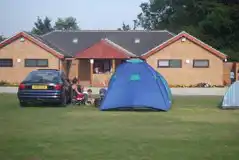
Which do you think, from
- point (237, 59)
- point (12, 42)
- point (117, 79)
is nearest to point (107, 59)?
point (12, 42)

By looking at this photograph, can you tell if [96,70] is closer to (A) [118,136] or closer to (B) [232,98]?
(B) [232,98]

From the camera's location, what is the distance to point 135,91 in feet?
60.4

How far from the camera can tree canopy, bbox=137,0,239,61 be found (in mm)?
54312

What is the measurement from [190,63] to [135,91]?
86.5 feet

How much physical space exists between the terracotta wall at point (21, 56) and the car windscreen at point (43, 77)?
24122mm

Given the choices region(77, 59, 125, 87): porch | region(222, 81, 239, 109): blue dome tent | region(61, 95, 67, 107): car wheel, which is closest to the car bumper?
Answer: region(61, 95, 67, 107): car wheel

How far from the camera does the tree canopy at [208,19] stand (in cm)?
5431

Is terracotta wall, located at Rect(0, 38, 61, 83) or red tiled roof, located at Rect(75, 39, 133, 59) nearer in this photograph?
terracotta wall, located at Rect(0, 38, 61, 83)

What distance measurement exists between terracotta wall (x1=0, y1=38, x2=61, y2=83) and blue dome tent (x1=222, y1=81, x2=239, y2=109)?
26.6 m

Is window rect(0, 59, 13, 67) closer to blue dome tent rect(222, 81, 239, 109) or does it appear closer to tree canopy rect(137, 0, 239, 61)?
tree canopy rect(137, 0, 239, 61)

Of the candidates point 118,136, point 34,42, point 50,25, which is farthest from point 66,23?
point 118,136

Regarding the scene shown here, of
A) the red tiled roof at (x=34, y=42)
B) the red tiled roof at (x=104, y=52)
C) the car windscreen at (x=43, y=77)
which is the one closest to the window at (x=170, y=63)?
the red tiled roof at (x=104, y=52)

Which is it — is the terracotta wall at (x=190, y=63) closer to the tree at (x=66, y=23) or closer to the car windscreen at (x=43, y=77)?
the car windscreen at (x=43, y=77)

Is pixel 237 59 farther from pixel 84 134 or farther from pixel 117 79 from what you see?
pixel 84 134
